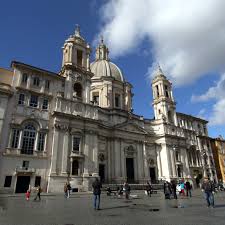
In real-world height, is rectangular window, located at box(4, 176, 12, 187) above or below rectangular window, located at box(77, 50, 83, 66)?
below

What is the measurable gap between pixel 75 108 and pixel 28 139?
948 centimetres

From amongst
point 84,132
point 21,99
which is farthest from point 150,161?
point 21,99

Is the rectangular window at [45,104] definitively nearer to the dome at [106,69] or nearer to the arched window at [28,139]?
the arched window at [28,139]

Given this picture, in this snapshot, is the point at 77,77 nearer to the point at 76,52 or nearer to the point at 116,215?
the point at 76,52

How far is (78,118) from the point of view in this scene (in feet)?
117

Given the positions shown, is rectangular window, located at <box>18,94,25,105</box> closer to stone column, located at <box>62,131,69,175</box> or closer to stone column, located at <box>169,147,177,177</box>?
stone column, located at <box>62,131,69,175</box>

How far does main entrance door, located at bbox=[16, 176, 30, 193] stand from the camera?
28.3 metres

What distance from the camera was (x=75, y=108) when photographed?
3650 centimetres

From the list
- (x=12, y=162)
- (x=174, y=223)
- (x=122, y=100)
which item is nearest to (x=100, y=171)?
(x=12, y=162)

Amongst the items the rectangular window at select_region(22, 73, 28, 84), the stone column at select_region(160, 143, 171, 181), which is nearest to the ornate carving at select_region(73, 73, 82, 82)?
the rectangular window at select_region(22, 73, 28, 84)

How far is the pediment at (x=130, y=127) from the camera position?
144ft

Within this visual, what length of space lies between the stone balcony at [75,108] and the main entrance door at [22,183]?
10978mm

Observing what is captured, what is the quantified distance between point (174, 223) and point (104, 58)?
188ft

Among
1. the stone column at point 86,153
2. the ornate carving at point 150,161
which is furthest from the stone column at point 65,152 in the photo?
the ornate carving at point 150,161
